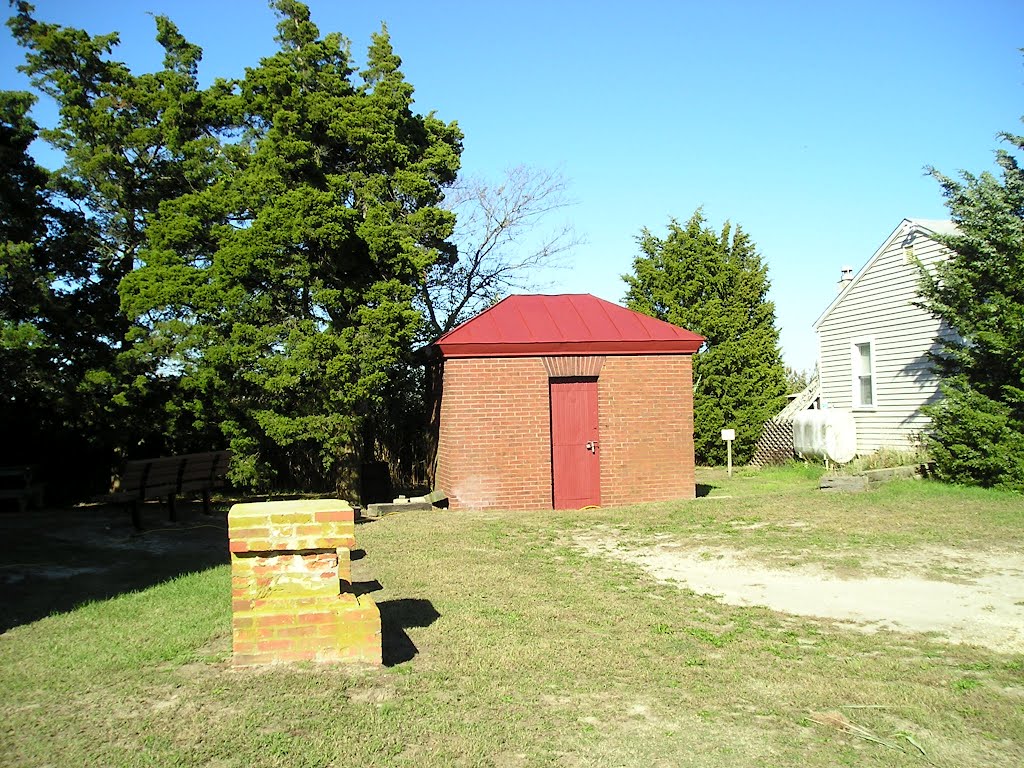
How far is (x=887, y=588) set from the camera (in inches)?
316

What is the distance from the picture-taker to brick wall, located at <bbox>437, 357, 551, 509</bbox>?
14289mm

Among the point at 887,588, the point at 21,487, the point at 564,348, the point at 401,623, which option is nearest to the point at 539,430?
the point at 564,348

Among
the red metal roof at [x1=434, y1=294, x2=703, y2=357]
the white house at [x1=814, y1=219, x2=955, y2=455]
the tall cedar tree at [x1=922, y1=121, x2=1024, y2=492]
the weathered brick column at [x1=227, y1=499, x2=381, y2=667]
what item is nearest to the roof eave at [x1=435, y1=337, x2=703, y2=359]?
the red metal roof at [x1=434, y1=294, x2=703, y2=357]

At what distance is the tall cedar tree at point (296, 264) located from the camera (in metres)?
14.2

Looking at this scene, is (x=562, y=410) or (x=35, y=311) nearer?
(x=562, y=410)

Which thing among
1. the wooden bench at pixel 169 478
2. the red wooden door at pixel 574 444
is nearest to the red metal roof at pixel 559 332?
the red wooden door at pixel 574 444

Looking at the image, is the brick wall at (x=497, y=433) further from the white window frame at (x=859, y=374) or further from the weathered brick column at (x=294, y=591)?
the white window frame at (x=859, y=374)

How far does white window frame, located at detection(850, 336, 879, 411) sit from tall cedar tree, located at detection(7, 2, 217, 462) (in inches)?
612

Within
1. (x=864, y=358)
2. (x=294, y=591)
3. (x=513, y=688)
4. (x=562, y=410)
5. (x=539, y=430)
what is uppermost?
(x=864, y=358)

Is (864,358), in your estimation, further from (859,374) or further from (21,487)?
(21,487)

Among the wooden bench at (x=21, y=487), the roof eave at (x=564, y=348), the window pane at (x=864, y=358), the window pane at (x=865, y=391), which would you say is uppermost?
the window pane at (x=864, y=358)

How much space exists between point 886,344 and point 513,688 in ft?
57.2

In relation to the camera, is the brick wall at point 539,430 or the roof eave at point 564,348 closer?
the roof eave at point 564,348

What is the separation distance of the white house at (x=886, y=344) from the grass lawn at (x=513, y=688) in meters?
13.2
